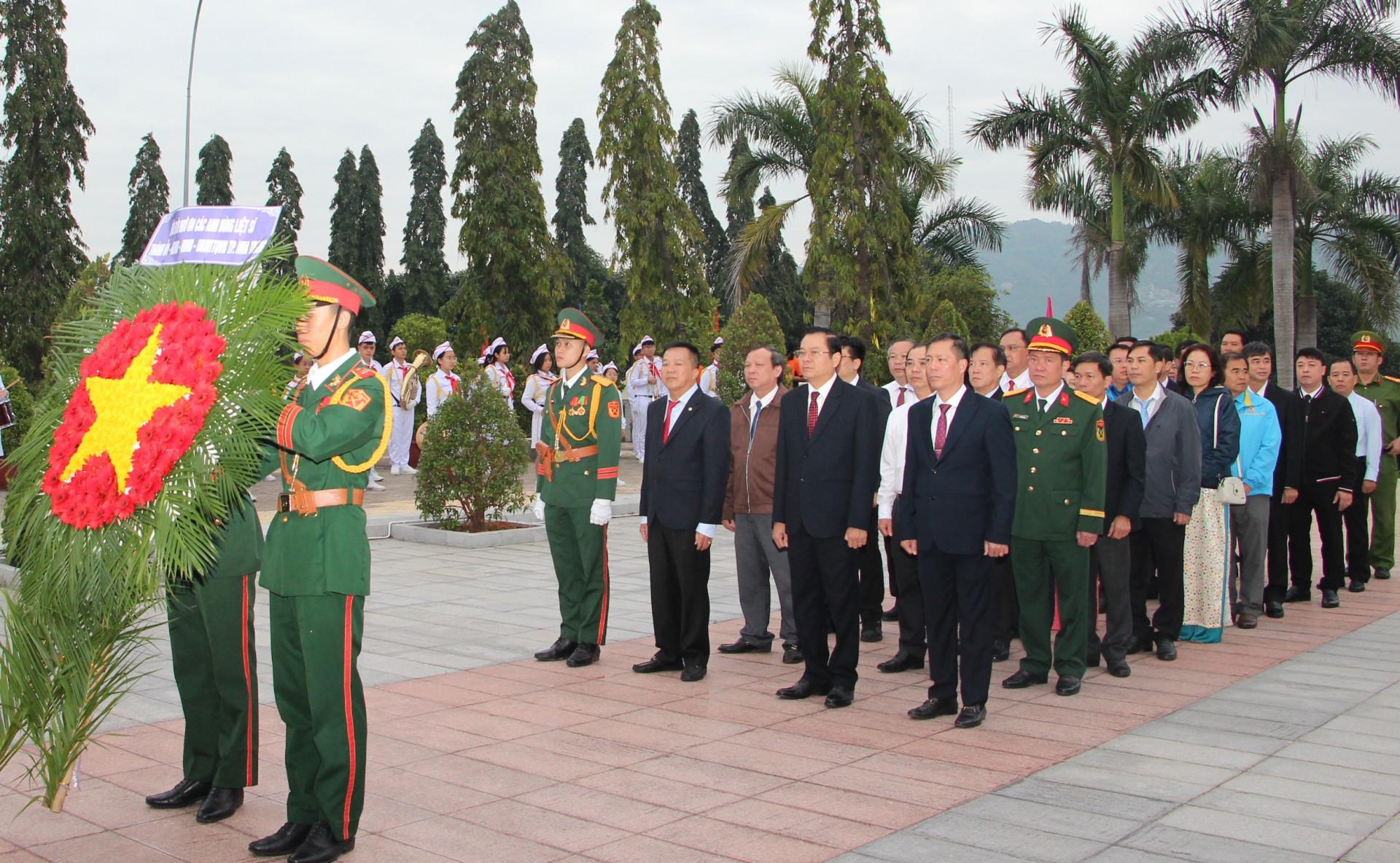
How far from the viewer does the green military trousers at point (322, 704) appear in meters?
4.07

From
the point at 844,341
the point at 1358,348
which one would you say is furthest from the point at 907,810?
the point at 1358,348

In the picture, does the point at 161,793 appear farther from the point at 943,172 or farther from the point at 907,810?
the point at 943,172

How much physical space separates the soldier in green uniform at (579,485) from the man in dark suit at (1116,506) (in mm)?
2724

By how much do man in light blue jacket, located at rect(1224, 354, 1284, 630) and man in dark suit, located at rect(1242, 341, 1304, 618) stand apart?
28 centimetres

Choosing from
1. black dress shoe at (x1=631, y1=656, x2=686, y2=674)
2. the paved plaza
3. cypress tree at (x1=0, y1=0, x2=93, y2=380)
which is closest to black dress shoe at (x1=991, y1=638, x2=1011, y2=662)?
the paved plaza

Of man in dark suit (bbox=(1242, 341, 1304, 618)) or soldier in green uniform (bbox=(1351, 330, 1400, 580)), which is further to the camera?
soldier in green uniform (bbox=(1351, 330, 1400, 580))

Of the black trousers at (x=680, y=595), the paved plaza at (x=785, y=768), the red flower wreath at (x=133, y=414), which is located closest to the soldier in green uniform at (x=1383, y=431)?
the paved plaza at (x=785, y=768)

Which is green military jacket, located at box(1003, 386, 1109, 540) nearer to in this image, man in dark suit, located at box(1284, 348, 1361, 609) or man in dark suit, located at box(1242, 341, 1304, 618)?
man in dark suit, located at box(1242, 341, 1304, 618)

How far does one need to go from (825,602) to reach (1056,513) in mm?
1329

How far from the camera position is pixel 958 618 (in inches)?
239

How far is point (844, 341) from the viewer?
8281mm

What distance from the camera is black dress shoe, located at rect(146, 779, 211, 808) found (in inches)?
180

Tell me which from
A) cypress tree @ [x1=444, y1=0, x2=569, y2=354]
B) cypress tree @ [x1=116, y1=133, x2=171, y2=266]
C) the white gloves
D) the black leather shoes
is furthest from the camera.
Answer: cypress tree @ [x1=116, y1=133, x2=171, y2=266]

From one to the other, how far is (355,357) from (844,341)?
4.53m
